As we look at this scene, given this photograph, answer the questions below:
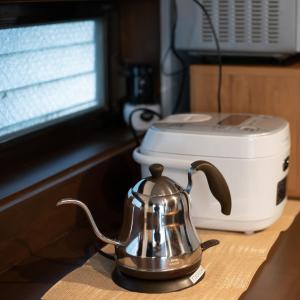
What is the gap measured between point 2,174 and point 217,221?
18.9 inches

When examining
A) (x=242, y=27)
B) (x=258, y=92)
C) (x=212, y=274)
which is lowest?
(x=212, y=274)

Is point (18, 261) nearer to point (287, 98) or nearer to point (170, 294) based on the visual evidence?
point (170, 294)

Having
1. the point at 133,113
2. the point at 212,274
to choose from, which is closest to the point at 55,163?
the point at 133,113

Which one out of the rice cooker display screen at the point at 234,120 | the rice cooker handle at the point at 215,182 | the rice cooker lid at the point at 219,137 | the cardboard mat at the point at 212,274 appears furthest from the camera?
the rice cooker display screen at the point at 234,120

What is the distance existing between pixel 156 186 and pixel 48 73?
1.80 feet

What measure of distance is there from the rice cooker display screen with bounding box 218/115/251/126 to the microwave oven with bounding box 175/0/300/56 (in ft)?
0.64

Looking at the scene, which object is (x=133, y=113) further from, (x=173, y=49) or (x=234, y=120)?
(x=234, y=120)

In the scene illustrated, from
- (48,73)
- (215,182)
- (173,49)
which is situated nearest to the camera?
(215,182)

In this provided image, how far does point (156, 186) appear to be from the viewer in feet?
4.25

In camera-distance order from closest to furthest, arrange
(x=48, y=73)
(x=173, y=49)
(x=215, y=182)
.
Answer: (x=215, y=182) → (x=48, y=73) → (x=173, y=49)

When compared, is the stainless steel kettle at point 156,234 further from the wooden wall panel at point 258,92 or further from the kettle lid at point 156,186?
the wooden wall panel at point 258,92

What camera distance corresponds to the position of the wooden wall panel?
5.71 feet

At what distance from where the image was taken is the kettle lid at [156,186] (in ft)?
4.24

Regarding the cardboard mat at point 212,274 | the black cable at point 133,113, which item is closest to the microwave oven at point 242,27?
the black cable at point 133,113
